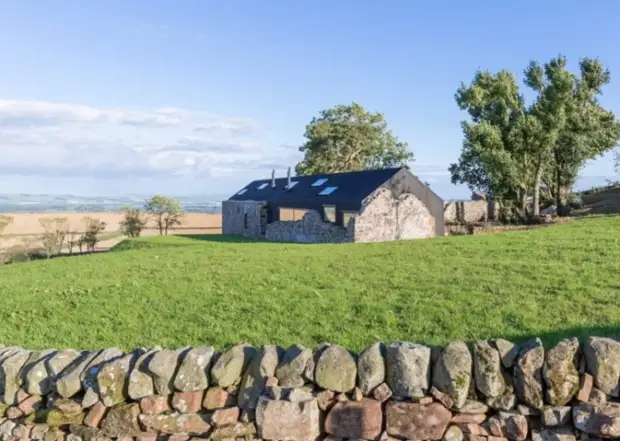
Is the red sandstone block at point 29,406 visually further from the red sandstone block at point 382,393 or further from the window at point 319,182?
the window at point 319,182

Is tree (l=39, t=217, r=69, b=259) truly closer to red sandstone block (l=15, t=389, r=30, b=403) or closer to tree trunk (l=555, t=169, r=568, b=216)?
red sandstone block (l=15, t=389, r=30, b=403)

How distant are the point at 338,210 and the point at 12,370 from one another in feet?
92.8

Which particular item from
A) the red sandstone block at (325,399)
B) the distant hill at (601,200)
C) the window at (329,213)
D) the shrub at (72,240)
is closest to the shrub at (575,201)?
the distant hill at (601,200)

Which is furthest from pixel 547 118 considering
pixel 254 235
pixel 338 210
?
pixel 254 235

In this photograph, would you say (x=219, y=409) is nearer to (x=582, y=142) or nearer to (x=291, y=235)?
(x=291, y=235)

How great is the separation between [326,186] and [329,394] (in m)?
32.5

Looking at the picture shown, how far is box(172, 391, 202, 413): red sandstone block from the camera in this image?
4.62 meters

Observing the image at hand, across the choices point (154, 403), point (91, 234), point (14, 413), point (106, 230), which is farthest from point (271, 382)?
point (106, 230)

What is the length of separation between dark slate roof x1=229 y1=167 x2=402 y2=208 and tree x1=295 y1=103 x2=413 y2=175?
14.1 meters

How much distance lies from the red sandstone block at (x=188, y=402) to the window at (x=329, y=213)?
2861 centimetres

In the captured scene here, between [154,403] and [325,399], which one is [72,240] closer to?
[154,403]

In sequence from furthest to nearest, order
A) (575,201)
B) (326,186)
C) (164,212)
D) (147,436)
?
(164,212)
(575,201)
(326,186)
(147,436)

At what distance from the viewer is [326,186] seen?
3669 centimetres

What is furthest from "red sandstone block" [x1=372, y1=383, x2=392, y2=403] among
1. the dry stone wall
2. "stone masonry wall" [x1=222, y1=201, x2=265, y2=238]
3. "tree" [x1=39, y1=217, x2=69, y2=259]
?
"tree" [x1=39, y1=217, x2=69, y2=259]
